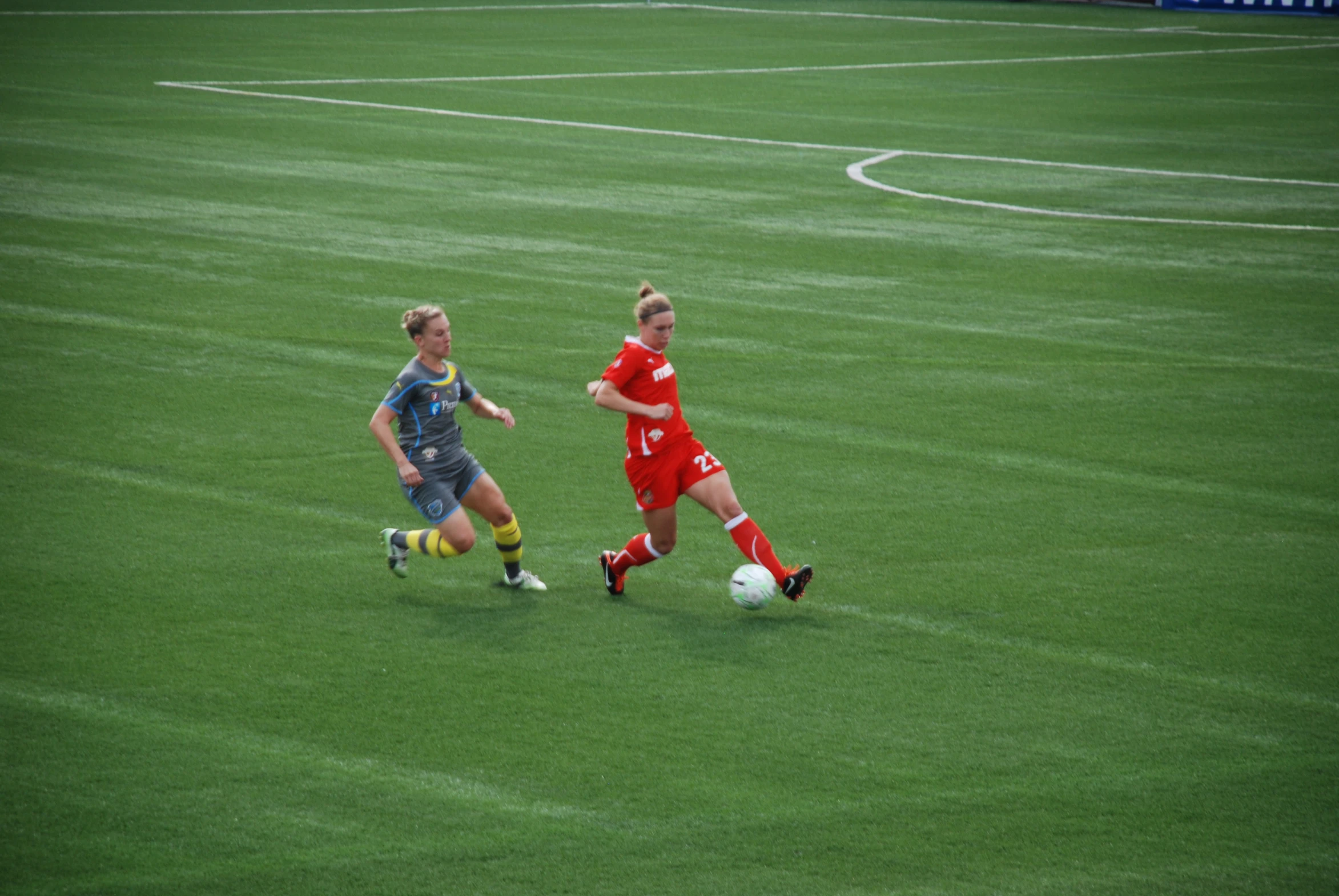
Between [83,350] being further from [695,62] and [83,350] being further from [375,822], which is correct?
[695,62]

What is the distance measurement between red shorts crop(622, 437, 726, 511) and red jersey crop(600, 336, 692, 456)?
0.04 metres

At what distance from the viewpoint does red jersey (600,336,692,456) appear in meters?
8.44

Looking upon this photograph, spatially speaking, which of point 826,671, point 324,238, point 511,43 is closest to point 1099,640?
point 826,671

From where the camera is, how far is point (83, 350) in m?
13.2

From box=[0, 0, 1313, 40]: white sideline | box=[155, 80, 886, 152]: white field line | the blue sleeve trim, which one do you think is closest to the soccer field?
the blue sleeve trim

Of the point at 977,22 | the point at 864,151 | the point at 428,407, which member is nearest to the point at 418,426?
the point at 428,407

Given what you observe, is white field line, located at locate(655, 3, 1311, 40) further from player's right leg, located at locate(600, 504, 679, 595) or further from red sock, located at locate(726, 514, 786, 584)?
player's right leg, located at locate(600, 504, 679, 595)

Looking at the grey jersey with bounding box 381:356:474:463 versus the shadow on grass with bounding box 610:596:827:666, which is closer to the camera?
the shadow on grass with bounding box 610:596:827:666

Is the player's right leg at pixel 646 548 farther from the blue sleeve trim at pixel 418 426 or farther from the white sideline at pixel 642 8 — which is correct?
the white sideline at pixel 642 8

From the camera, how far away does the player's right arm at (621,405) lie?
8.18m

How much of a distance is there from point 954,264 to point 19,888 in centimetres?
1325

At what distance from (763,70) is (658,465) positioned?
30.7 m

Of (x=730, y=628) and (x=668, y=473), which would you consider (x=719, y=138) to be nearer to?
(x=668, y=473)

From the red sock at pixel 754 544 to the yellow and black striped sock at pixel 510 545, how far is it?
118 centimetres
